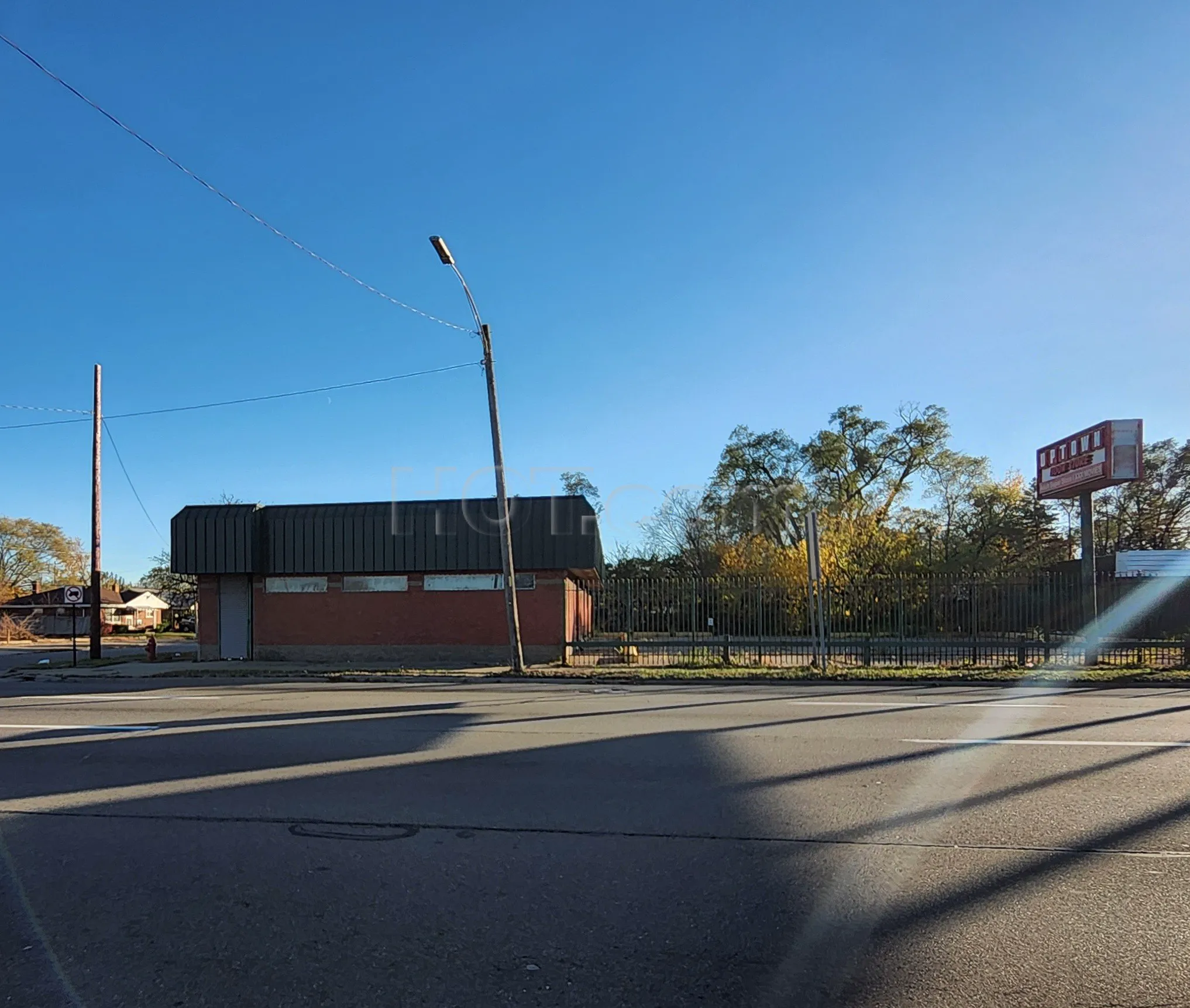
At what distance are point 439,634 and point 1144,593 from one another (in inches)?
807

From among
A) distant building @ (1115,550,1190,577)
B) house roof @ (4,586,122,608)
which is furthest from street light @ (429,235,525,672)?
house roof @ (4,586,122,608)

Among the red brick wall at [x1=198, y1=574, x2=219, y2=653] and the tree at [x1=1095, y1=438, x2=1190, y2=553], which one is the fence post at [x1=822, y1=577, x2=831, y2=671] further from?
the tree at [x1=1095, y1=438, x2=1190, y2=553]

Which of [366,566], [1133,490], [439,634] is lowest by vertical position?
[439,634]

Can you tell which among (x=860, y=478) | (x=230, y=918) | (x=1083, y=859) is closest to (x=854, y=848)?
(x=1083, y=859)

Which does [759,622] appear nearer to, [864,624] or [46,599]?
[864,624]

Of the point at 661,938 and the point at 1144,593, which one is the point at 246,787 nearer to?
the point at 661,938

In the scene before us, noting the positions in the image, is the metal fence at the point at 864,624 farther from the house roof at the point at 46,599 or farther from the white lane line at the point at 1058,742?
the house roof at the point at 46,599

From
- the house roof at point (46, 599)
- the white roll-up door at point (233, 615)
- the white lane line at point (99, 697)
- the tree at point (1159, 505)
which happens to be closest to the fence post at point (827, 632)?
the white lane line at point (99, 697)

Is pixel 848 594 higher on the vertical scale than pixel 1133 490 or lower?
lower

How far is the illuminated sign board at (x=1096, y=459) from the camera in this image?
65.0 feet

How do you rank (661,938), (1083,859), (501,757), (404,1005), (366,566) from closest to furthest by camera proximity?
(404,1005) → (661,938) → (1083,859) → (501,757) → (366,566)

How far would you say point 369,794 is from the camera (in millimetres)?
7066

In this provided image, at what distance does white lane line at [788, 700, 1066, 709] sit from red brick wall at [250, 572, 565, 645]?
10.0 meters

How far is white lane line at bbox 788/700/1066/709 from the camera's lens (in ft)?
41.4
